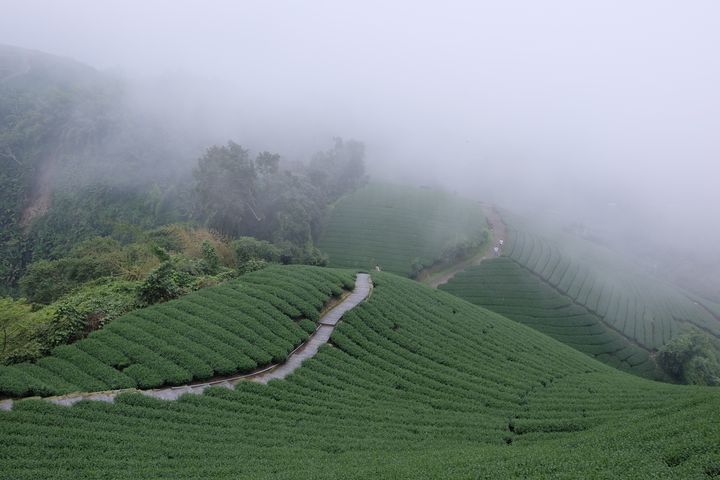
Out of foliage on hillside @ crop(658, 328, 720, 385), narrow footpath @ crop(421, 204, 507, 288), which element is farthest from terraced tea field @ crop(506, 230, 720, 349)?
foliage on hillside @ crop(658, 328, 720, 385)

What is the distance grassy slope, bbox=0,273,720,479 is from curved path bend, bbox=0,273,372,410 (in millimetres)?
470

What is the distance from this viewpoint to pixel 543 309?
153 feet

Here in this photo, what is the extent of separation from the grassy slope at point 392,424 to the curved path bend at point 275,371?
47 cm

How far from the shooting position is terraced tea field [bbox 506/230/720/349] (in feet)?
151

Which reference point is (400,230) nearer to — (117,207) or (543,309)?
(543,309)

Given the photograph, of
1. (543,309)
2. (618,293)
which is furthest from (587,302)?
(618,293)

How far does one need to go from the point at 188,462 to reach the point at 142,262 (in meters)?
20.1

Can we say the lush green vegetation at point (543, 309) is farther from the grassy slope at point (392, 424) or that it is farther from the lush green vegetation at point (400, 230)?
the grassy slope at point (392, 424)

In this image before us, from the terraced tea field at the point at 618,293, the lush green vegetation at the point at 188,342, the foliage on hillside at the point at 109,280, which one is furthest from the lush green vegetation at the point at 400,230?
the lush green vegetation at the point at 188,342

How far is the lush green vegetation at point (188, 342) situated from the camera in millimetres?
14297

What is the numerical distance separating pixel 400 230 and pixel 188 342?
1764 inches

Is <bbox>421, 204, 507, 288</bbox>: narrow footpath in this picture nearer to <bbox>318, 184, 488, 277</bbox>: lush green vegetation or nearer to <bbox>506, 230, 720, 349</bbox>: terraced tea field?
<bbox>318, 184, 488, 277</bbox>: lush green vegetation

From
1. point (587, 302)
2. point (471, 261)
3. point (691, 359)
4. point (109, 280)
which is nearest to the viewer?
point (109, 280)

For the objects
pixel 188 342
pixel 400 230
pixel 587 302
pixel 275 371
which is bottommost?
pixel 587 302
